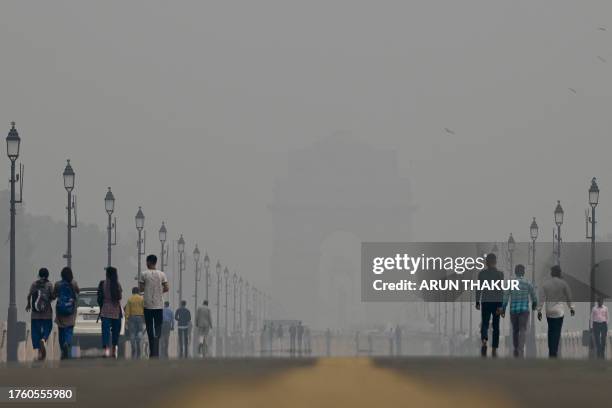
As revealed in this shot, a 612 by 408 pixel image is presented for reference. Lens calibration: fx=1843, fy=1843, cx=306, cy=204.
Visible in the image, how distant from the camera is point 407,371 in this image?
1117 inches

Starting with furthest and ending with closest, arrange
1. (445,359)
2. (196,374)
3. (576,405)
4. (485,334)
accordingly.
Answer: (485,334)
(445,359)
(196,374)
(576,405)

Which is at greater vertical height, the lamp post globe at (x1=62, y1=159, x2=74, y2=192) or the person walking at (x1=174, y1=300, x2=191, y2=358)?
the lamp post globe at (x1=62, y1=159, x2=74, y2=192)

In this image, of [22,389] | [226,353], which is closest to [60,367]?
[22,389]

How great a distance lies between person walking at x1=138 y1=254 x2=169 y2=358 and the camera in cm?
3672

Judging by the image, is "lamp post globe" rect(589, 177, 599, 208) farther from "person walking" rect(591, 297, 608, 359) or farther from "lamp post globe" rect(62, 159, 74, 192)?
"lamp post globe" rect(62, 159, 74, 192)

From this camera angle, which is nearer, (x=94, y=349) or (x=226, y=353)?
(x=94, y=349)

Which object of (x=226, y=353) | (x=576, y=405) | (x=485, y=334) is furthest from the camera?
(x=226, y=353)

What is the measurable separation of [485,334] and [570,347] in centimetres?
4975

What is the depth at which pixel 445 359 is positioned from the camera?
101 feet

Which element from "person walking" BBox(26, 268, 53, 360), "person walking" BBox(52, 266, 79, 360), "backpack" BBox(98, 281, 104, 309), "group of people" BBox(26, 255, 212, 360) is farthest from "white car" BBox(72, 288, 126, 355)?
"person walking" BBox(52, 266, 79, 360)

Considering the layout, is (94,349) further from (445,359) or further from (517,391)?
(517,391)

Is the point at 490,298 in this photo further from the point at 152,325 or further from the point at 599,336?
the point at 599,336

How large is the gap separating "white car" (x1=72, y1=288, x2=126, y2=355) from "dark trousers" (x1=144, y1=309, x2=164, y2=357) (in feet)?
58.2

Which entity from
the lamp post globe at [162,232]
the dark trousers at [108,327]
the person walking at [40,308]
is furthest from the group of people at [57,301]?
the lamp post globe at [162,232]
